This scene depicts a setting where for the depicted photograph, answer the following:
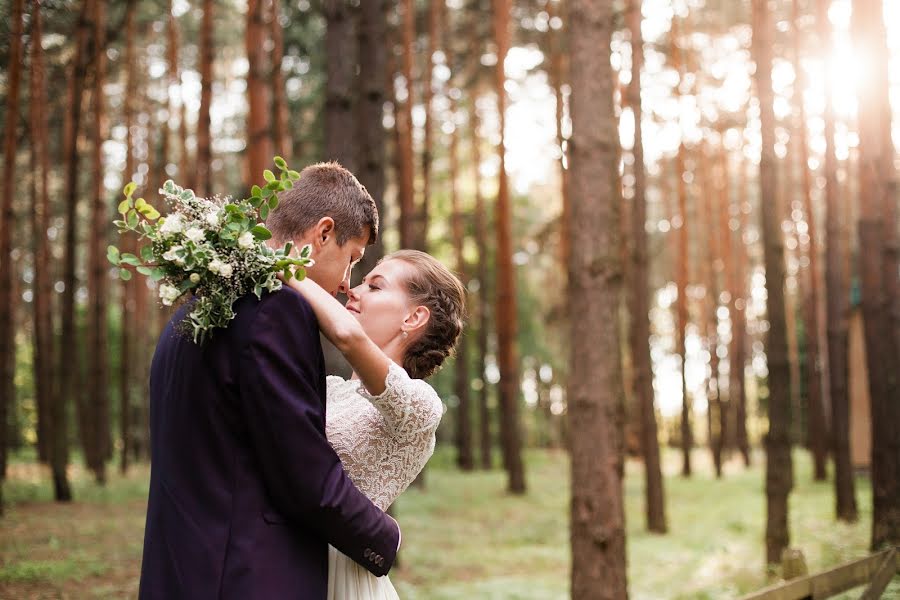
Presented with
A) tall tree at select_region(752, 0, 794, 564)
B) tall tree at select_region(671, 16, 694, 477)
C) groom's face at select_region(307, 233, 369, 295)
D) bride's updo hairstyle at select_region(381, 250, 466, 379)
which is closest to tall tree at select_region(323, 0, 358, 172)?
tall tree at select_region(752, 0, 794, 564)

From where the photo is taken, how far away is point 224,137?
26.7 metres

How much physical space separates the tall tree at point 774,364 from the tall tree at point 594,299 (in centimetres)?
462

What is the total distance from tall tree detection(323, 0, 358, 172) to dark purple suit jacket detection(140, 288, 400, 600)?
6.79 meters

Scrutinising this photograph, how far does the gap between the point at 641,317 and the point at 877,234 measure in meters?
4.61

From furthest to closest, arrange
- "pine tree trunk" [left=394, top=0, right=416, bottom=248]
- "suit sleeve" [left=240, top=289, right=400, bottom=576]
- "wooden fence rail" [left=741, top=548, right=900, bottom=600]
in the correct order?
"pine tree trunk" [left=394, top=0, right=416, bottom=248] → "wooden fence rail" [left=741, top=548, right=900, bottom=600] → "suit sleeve" [left=240, top=289, right=400, bottom=576]

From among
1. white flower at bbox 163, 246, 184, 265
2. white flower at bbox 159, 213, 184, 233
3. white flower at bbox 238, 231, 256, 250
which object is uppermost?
white flower at bbox 159, 213, 184, 233

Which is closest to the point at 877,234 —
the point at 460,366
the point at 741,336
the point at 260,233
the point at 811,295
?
the point at 260,233

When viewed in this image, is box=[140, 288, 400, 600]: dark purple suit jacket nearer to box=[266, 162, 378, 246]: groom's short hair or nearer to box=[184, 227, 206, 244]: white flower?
box=[184, 227, 206, 244]: white flower

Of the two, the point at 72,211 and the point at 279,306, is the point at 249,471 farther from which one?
the point at 72,211

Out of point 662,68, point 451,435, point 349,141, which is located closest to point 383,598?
point 349,141

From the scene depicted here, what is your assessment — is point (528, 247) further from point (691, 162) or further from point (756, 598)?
point (756, 598)

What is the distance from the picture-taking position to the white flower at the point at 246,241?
7.20 ft

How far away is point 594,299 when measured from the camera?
6262 mm

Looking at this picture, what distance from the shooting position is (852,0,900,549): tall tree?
1055cm
